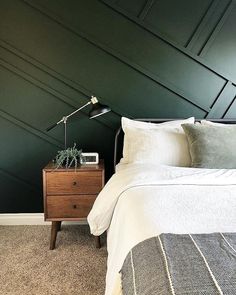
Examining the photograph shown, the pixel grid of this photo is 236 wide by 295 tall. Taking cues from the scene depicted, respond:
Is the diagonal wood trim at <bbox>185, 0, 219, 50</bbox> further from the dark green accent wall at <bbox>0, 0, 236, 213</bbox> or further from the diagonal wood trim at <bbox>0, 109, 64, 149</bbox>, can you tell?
the diagonal wood trim at <bbox>0, 109, 64, 149</bbox>

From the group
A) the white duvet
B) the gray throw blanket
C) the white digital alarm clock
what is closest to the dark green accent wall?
the white digital alarm clock

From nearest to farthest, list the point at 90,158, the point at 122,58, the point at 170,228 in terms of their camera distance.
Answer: the point at 170,228 < the point at 90,158 < the point at 122,58

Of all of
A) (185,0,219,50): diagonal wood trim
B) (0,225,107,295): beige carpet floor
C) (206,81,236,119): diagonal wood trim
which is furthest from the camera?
(206,81,236,119): diagonal wood trim

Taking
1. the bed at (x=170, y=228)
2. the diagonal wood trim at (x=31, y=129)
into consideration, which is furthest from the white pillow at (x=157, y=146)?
the diagonal wood trim at (x=31, y=129)

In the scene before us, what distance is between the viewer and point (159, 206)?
4.32 feet

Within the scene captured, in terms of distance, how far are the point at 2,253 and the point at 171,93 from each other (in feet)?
6.59

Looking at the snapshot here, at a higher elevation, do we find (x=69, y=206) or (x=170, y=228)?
(x=170, y=228)

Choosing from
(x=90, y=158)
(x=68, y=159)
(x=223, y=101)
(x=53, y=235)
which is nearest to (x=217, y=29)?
(x=223, y=101)

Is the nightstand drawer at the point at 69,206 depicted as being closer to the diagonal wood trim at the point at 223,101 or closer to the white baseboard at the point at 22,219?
the white baseboard at the point at 22,219

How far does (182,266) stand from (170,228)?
0.94 feet

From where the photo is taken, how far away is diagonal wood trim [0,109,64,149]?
2662mm

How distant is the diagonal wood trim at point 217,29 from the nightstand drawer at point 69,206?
66.6 inches

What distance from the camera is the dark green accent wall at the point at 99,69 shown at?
2578 mm

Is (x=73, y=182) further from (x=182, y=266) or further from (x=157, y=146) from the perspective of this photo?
(x=182, y=266)
